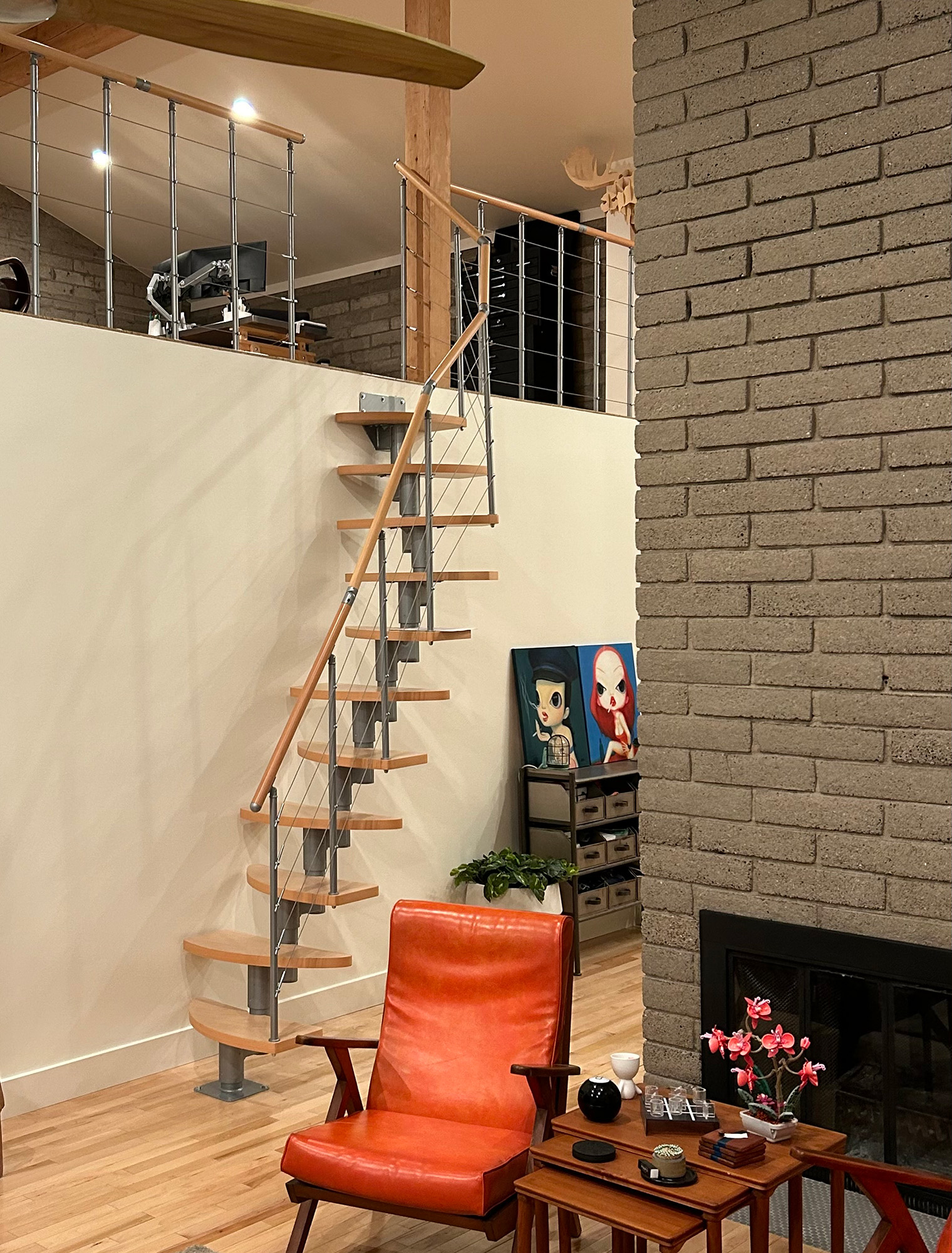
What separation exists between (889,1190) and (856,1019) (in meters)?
0.61

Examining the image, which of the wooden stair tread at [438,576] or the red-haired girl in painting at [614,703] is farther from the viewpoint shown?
the red-haired girl in painting at [614,703]

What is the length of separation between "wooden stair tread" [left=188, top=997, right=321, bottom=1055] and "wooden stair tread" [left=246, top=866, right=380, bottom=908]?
43 cm

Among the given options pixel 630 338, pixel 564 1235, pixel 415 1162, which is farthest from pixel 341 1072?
pixel 630 338

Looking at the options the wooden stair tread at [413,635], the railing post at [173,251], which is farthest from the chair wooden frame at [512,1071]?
the railing post at [173,251]

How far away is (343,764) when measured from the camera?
470 centimetres

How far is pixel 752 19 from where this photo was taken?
10.7ft

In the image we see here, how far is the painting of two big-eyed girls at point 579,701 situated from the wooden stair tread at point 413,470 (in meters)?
1.33

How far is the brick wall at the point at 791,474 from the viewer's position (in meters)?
3.02

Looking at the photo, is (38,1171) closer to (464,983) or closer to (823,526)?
(464,983)

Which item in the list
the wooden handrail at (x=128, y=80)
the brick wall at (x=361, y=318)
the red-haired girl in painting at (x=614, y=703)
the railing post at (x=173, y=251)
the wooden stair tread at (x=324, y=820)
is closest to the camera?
the wooden handrail at (x=128, y=80)

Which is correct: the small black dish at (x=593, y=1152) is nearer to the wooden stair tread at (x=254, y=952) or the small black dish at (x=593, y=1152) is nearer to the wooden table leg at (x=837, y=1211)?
the wooden table leg at (x=837, y=1211)

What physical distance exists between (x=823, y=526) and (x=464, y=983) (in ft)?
5.14

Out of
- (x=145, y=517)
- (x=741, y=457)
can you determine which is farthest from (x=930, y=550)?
(x=145, y=517)

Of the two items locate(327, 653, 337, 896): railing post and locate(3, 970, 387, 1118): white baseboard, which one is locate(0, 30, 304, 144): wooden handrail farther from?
locate(3, 970, 387, 1118): white baseboard
